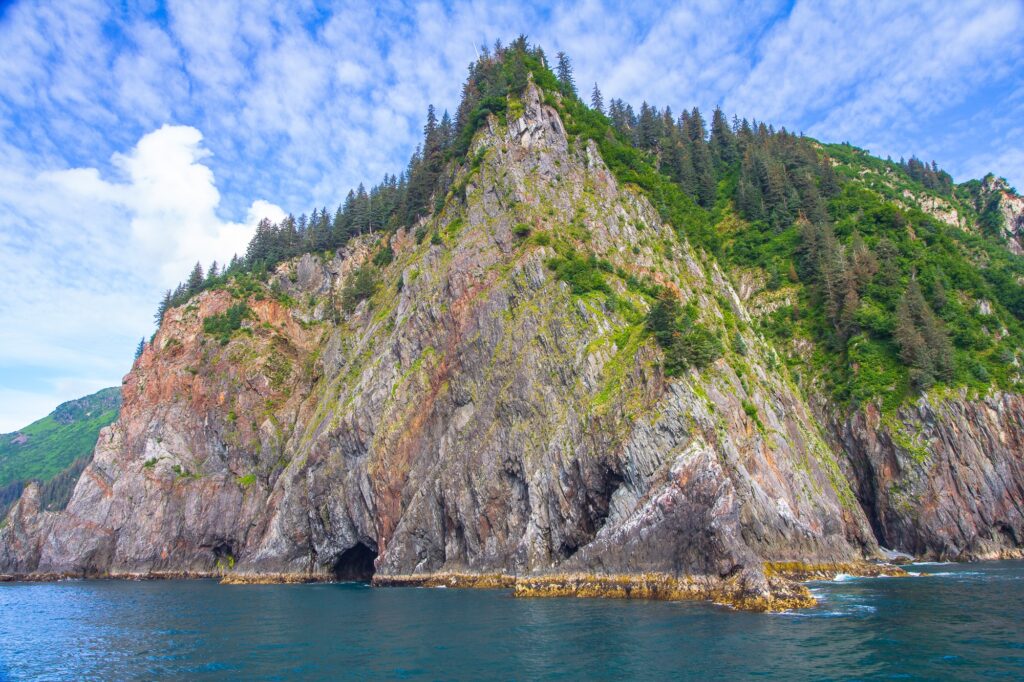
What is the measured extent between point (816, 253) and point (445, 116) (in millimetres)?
72528

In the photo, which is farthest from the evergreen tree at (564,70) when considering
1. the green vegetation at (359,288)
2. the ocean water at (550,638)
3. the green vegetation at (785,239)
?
the ocean water at (550,638)

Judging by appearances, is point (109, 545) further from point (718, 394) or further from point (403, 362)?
point (718, 394)

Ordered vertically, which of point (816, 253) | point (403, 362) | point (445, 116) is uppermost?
point (445, 116)

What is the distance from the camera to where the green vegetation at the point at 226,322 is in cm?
9581

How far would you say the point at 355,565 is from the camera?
73250 mm

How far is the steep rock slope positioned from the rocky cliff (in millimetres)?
262

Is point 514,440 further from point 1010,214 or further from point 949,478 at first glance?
point 1010,214

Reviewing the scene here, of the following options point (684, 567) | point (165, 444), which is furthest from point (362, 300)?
point (684, 567)

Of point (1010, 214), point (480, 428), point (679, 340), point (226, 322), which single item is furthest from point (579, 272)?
point (1010, 214)

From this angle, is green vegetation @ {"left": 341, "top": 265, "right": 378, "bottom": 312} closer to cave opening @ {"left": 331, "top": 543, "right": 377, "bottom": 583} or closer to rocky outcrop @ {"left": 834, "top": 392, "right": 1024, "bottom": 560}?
cave opening @ {"left": 331, "top": 543, "right": 377, "bottom": 583}

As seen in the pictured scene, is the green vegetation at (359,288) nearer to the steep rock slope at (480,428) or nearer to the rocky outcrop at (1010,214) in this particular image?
the steep rock slope at (480,428)

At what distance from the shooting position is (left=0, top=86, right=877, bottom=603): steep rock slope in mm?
47344

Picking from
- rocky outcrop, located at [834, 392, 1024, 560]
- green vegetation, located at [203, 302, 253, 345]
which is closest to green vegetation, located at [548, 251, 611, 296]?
rocky outcrop, located at [834, 392, 1024, 560]

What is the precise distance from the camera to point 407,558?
191 feet
